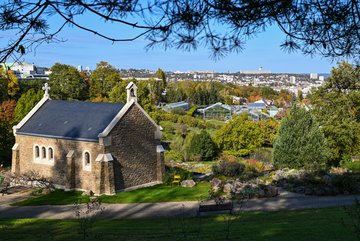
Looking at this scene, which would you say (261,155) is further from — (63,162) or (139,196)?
(63,162)

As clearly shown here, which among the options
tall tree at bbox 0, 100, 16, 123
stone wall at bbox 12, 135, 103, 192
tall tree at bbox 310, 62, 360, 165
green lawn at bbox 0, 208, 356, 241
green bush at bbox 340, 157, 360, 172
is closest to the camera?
green lawn at bbox 0, 208, 356, 241

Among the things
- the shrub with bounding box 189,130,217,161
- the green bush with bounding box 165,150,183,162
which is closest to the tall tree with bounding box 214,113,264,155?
the shrub with bounding box 189,130,217,161

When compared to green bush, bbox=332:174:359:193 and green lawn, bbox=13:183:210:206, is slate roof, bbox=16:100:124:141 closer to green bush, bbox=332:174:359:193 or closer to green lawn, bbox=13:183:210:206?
green lawn, bbox=13:183:210:206

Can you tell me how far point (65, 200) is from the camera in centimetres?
2319

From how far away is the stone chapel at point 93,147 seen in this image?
24.4 metres

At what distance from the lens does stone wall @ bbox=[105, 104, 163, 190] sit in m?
24.9

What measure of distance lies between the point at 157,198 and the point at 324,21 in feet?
59.7

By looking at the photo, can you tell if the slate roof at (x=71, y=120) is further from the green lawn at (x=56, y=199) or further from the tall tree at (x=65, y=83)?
the tall tree at (x=65, y=83)

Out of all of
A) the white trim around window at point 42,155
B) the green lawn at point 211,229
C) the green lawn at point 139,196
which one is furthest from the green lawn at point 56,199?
the green lawn at point 211,229

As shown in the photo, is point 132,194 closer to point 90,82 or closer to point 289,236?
point 289,236

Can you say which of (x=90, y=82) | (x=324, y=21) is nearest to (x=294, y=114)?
(x=324, y=21)

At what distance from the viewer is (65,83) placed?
2329 inches

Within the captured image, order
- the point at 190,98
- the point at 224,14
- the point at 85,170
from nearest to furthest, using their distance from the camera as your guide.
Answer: the point at 224,14 → the point at 85,170 → the point at 190,98

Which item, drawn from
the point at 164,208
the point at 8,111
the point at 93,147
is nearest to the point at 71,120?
the point at 93,147
